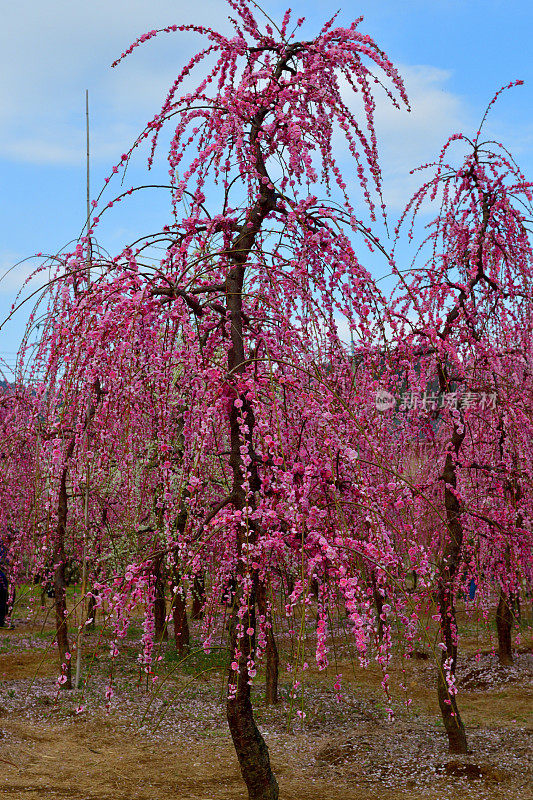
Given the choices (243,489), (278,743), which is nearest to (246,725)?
(243,489)

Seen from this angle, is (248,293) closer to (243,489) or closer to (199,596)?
(243,489)

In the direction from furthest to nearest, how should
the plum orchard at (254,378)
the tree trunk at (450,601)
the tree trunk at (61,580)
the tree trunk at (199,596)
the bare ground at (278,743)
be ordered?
the tree trunk at (61,580)
the tree trunk at (450,601)
the tree trunk at (199,596)
the bare ground at (278,743)
the plum orchard at (254,378)

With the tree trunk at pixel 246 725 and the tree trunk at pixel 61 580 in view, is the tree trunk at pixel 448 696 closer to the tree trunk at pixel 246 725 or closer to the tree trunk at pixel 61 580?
the tree trunk at pixel 246 725

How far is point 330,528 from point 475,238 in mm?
4187

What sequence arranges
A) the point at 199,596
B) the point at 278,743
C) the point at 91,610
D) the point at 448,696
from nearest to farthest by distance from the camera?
1. the point at 448,696
2. the point at 278,743
3. the point at 199,596
4. the point at 91,610

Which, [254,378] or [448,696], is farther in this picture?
[448,696]

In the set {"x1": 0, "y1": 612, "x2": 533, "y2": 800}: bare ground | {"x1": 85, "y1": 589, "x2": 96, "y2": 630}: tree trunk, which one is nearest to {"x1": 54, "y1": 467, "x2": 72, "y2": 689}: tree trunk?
{"x1": 85, "y1": 589, "x2": 96, "y2": 630}: tree trunk

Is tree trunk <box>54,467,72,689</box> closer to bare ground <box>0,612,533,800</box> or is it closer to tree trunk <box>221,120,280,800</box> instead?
bare ground <box>0,612,533,800</box>

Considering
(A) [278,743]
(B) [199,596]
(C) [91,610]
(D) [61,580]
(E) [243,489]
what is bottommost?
(A) [278,743]

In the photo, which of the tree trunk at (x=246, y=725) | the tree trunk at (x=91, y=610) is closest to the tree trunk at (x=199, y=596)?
the tree trunk at (x=246, y=725)

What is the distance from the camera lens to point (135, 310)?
3.34 meters

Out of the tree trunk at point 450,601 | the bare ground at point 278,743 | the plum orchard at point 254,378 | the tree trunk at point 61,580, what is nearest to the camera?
the plum orchard at point 254,378

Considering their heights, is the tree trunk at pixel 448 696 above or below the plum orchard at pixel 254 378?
below

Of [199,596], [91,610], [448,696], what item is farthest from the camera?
[91,610]
